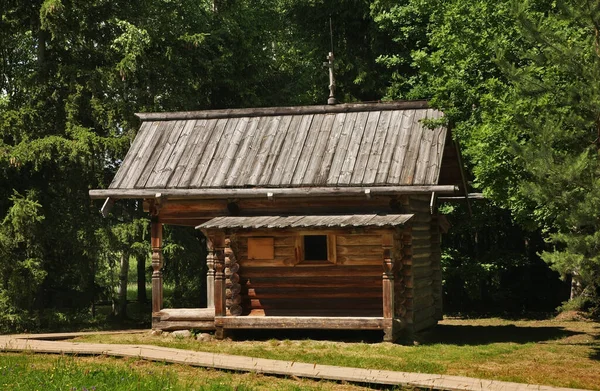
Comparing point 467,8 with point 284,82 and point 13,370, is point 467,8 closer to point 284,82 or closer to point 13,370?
point 284,82

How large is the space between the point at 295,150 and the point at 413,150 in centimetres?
283

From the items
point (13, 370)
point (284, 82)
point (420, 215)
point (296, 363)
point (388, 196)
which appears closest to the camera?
point (13, 370)

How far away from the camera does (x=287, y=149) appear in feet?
72.0

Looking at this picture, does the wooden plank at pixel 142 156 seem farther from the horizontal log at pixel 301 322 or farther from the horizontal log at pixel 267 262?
the horizontal log at pixel 301 322

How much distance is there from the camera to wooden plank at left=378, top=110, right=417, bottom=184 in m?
20.1

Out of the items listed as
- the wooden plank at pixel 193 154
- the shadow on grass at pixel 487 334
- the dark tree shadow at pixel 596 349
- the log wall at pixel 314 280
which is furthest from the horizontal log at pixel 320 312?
the dark tree shadow at pixel 596 349

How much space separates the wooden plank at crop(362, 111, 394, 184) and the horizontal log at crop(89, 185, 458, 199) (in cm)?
54

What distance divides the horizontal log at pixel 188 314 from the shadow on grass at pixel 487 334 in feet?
15.6

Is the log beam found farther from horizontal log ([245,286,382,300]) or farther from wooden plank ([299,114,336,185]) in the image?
horizontal log ([245,286,382,300])

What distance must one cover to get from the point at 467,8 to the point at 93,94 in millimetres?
11259

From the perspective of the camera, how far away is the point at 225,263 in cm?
2066

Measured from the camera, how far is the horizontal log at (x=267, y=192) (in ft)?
63.9

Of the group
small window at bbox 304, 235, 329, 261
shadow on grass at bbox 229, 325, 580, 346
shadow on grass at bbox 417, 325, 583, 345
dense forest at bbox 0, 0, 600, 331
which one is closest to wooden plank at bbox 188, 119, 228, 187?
small window at bbox 304, 235, 329, 261

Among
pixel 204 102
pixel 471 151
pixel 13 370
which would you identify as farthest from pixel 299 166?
pixel 204 102
